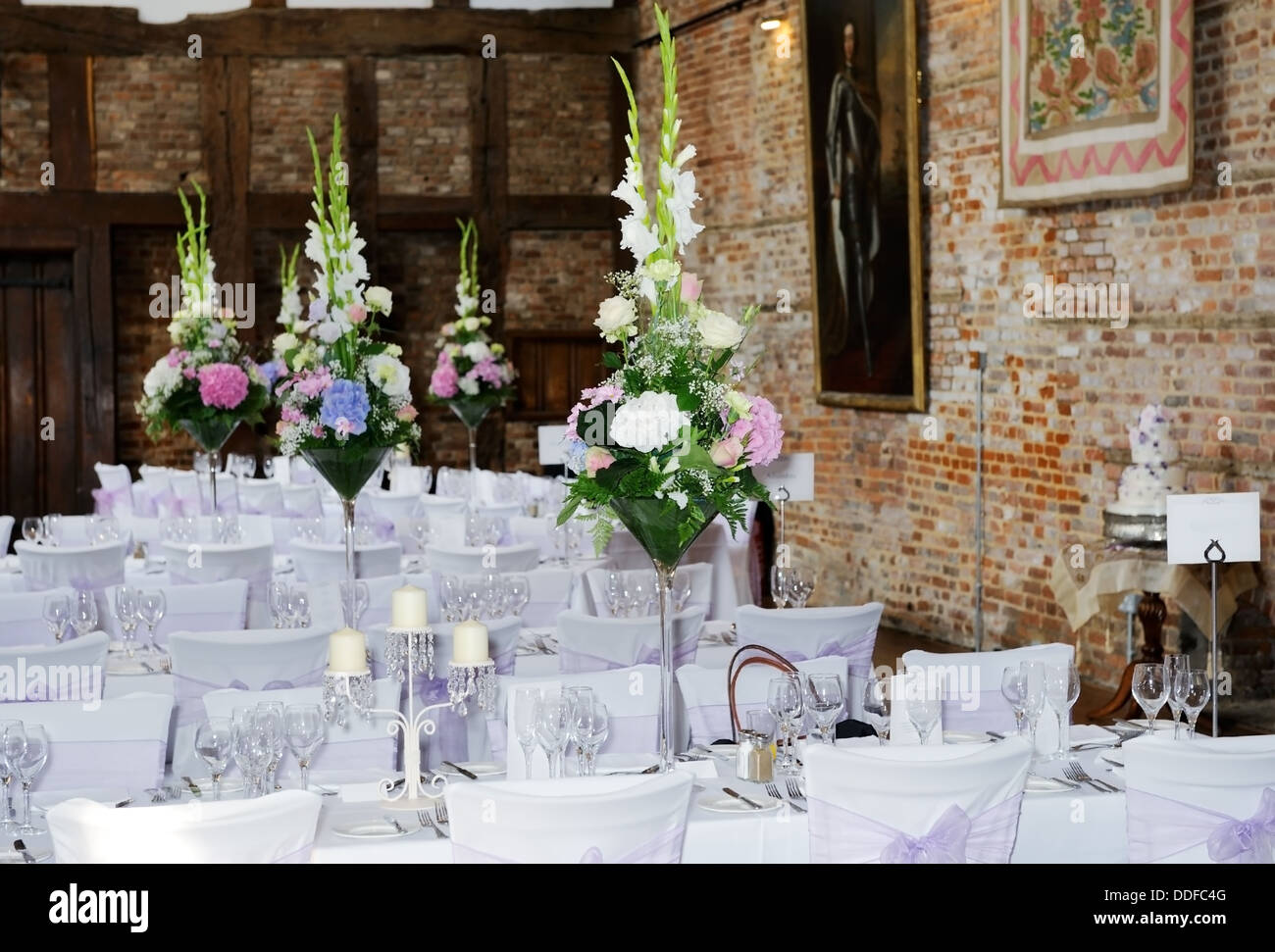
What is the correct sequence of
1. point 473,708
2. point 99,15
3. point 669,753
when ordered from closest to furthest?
point 669,753 → point 473,708 → point 99,15

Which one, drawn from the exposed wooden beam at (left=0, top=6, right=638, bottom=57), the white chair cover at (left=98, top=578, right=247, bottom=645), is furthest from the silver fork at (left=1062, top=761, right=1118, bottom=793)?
the exposed wooden beam at (left=0, top=6, right=638, bottom=57)

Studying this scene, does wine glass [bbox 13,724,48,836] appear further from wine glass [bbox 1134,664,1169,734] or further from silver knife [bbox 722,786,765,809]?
wine glass [bbox 1134,664,1169,734]

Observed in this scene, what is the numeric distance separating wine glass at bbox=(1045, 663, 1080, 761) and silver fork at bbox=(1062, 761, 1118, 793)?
0.07 metres

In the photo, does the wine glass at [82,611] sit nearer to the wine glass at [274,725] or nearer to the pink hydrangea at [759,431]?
the wine glass at [274,725]

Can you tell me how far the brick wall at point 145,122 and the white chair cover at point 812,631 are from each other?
358 inches

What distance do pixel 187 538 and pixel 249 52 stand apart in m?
6.66

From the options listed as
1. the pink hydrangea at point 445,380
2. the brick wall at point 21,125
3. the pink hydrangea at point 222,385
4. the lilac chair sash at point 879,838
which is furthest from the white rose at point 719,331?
the brick wall at point 21,125

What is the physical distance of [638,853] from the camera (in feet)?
10.6

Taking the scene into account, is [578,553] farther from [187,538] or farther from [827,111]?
[827,111]

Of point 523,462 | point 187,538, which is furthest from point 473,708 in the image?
point 523,462

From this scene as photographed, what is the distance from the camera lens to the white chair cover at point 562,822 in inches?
123

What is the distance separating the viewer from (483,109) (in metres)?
13.9

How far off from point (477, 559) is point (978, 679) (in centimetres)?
306
